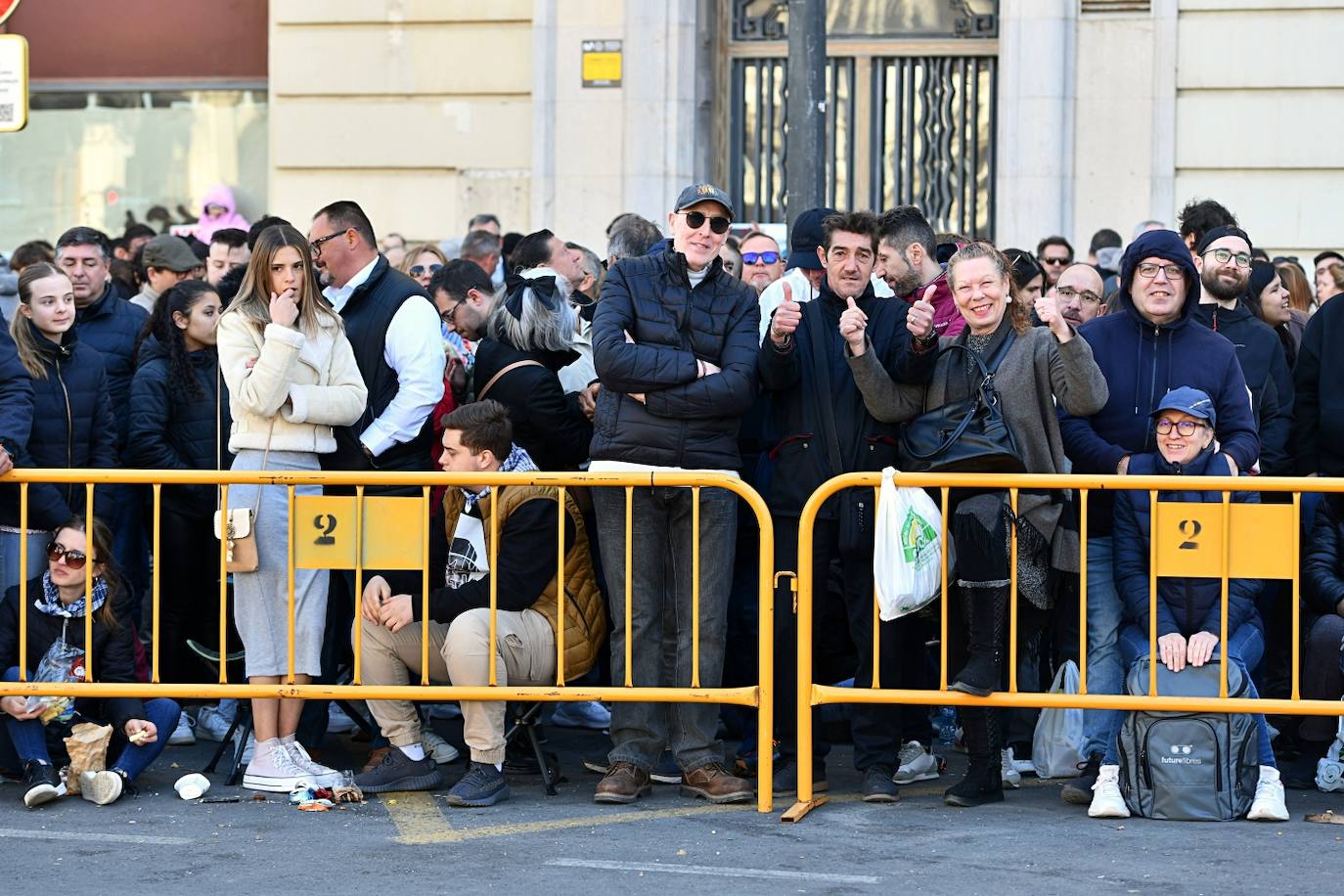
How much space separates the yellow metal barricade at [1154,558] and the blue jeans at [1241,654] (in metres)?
0.11

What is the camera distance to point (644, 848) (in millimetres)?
7277

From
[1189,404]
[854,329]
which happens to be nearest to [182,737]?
[854,329]

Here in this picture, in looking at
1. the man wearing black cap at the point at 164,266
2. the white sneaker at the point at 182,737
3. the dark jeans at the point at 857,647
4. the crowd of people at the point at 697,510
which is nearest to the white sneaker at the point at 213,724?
the white sneaker at the point at 182,737

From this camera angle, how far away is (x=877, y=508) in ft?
25.4

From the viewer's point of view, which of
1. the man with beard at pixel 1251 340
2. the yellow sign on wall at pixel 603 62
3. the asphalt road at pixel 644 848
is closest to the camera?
the asphalt road at pixel 644 848

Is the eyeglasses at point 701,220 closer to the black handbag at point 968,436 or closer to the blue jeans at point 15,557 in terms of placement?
the black handbag at point 968,436

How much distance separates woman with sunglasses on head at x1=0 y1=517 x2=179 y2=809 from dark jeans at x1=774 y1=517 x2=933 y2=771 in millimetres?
2338

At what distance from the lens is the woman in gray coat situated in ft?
25.6

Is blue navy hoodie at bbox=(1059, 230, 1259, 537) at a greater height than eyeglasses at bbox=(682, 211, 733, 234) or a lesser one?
lesser

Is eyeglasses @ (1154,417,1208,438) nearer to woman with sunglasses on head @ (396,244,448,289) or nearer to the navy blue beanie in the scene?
the navy blue beanie

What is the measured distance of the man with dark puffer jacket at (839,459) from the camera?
26.2 feet

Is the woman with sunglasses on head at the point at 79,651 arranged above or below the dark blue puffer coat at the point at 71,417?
below

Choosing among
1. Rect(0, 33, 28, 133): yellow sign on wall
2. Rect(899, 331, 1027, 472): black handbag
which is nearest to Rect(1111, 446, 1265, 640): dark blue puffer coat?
Rect(899, 331, 1027, 472): black handbag

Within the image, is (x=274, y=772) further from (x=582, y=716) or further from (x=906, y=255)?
(x=906, y=255)
